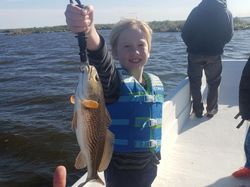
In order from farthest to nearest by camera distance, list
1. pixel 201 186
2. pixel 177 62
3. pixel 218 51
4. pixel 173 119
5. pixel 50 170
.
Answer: pixel 177 62
pixel 50 170
pixel 218 51
pixel 173 119
pixel 201 186

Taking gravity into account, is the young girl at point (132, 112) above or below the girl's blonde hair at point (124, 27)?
below

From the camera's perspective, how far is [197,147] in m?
5.27

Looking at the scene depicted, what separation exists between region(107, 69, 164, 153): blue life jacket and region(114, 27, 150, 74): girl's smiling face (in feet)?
0.28

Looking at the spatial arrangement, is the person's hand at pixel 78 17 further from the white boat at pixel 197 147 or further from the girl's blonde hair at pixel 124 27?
the white boat at pixel 197 147

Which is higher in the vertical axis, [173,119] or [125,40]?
[125,40]

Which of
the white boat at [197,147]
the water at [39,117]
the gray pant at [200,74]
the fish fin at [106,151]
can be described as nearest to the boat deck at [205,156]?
the white boat at [197,147]

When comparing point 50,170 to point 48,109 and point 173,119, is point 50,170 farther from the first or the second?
point 48,109

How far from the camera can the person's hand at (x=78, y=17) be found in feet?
6.42

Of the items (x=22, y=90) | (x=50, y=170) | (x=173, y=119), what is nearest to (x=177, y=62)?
(x=22, y=90)

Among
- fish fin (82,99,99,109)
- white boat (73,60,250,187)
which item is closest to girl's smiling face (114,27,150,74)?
fish fin (82,99,99,109)

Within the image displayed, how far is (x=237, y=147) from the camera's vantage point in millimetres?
5258

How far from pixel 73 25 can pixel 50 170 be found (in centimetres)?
653

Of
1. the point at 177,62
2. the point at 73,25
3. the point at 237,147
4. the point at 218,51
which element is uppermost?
the point at 73,25

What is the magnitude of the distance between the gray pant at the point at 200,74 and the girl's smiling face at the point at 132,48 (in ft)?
12.0
